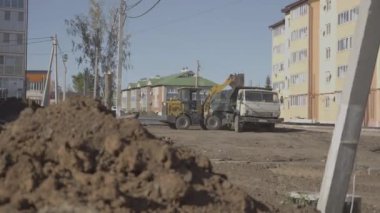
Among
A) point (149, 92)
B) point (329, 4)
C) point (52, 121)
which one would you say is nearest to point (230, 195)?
point (52, 121)

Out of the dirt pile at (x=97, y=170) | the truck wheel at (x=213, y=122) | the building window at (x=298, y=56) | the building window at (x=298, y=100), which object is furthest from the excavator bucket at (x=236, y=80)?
the building window at (x=298, y=56)

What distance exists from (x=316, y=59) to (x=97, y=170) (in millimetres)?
65251

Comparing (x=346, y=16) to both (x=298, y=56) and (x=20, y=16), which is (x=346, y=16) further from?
(x=20, y=16)

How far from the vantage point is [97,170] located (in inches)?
241

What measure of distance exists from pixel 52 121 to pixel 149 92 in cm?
11524

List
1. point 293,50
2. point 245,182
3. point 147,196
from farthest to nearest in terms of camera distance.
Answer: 1. point 293,50
2. point 245,182
3. point 147,196

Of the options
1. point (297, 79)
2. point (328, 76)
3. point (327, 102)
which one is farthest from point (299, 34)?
point (327, 102)

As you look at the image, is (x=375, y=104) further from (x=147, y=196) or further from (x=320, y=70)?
(x=147, y=196)

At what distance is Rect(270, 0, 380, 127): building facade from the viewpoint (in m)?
59.5

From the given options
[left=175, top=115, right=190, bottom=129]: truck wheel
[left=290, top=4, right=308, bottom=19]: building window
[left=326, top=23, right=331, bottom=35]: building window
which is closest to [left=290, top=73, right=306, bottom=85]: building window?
[left=290, top=4, right=308, bottom=19]: building window

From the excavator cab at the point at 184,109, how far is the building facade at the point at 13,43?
43600 mm

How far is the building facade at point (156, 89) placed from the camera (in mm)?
114669

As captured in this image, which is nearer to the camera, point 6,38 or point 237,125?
point 237,125

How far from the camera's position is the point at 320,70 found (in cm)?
6694
